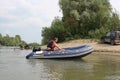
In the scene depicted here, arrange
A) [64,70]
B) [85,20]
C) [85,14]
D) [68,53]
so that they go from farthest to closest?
[85,20] < [85,14] < [68,53] < [64,70]

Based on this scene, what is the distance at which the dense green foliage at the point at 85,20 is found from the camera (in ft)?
150

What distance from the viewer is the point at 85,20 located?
4694 centimetres

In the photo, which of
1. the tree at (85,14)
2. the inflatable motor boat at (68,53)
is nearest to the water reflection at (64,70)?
the inflatable motor boat at (68,53)

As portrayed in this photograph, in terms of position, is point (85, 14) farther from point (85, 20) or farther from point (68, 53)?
point (68, 53)

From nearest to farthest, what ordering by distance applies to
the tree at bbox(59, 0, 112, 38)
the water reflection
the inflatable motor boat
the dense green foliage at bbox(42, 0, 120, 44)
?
1. the water reflection
2. the inflatable motor boat
3. the dense green foliage at bbox(42, 0, 120, 44)
4. the tree at bbox(59, 0, 112, 38)

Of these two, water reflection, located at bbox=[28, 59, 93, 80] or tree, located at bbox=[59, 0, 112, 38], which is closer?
water reflection, located at bbox=[28, 59, 93, 80]

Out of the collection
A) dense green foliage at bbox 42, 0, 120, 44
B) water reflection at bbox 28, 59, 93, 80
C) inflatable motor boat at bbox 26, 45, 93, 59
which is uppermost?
dense green foliage at bbox 42, 0, 120, 44

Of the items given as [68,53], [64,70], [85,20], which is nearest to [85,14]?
[85,20]

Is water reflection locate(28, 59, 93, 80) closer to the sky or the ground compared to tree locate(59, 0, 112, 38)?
closer to the ground

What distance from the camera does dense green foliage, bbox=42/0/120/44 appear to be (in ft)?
150

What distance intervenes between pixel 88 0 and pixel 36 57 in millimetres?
23389

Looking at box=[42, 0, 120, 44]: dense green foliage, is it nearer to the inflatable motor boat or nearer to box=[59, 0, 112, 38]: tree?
box=[59, 0, 112, 38]: tree

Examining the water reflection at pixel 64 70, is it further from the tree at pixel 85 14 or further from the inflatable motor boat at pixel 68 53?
the tree at pixel 85 14

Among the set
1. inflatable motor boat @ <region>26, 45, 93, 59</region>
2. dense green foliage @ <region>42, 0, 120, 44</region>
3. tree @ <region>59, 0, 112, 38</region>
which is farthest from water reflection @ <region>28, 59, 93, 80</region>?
tree @ <region>59, 0, 112, 38</region>
